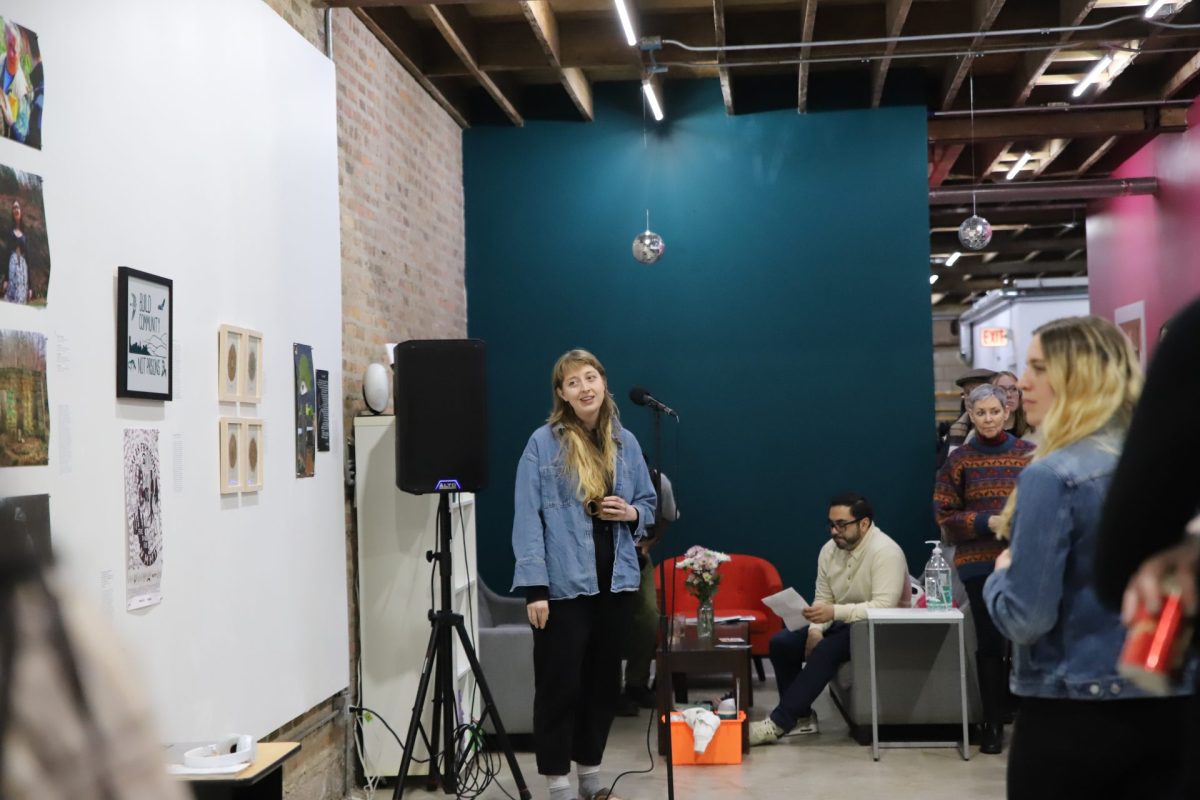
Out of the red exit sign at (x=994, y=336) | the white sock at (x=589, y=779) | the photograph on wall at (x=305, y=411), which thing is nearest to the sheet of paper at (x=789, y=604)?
→ the white sock at (x=589, y=779)

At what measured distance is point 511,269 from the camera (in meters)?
8.34

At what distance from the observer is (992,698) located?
5.98 metres

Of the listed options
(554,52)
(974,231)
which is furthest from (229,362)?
(974,231)

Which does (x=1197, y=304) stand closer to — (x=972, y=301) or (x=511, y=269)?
(x=511, y=269)

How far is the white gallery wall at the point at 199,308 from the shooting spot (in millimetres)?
3217

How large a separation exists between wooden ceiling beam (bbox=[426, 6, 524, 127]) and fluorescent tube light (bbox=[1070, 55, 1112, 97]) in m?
3.52

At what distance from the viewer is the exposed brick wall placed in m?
5.27

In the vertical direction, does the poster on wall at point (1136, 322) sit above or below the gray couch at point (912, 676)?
above

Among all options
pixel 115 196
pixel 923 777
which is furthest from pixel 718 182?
pixel 115 196

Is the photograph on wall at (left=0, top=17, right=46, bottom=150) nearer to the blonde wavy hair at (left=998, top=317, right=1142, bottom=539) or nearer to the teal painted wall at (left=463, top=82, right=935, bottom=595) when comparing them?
the blonde wavy hair at (left=998, top=317, right=1142, bottom=539)

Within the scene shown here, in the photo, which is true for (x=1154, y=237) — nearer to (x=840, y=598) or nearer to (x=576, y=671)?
(x=840, y=598)

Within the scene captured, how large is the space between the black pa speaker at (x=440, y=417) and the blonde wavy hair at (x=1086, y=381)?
2.98 meters

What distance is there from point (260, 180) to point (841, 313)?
4573 mm

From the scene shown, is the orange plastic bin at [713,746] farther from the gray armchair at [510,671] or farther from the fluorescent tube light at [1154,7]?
the fluorescent tube light at [1154,7]
